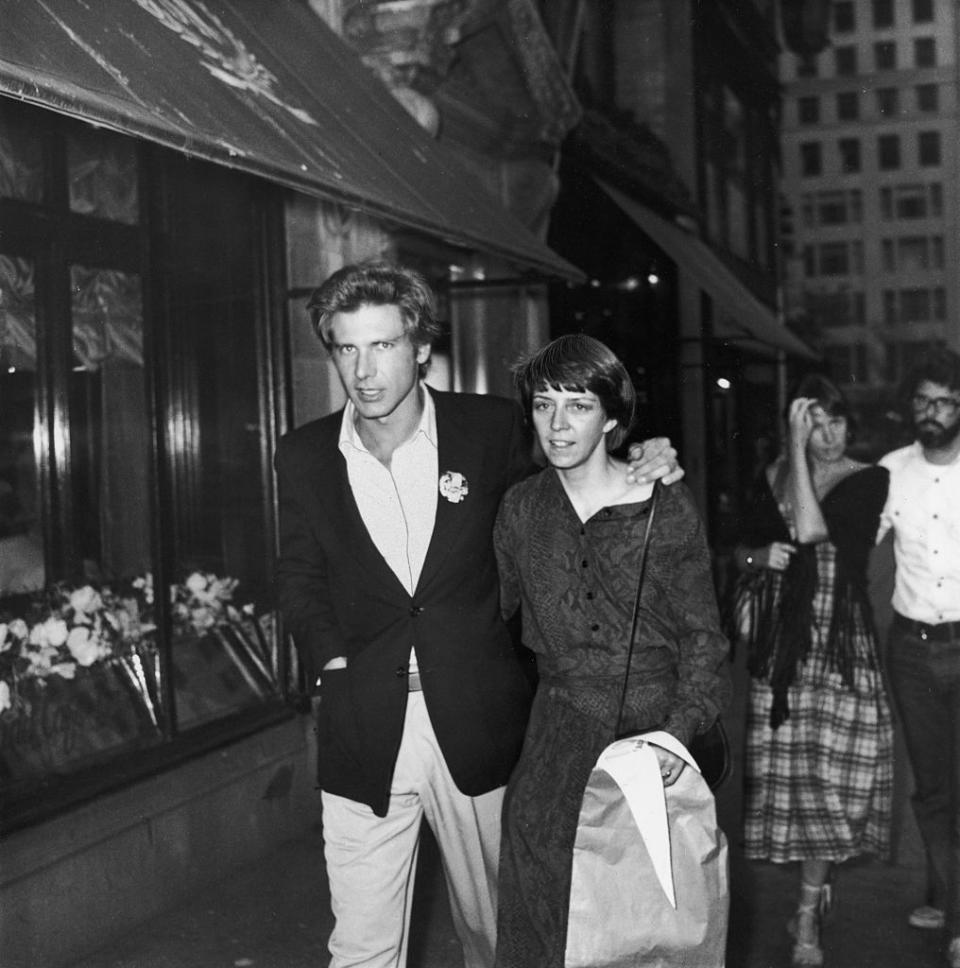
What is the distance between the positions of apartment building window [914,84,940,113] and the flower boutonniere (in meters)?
26.6

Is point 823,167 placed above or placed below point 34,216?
above

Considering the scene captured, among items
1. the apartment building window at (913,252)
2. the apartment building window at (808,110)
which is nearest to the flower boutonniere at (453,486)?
the apartment building window at (808,110)

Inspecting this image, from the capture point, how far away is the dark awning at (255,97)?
12.3ft

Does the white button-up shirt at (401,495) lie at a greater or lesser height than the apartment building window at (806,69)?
lesser

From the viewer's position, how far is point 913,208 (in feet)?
204

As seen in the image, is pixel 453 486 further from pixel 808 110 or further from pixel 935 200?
pixel 935 200

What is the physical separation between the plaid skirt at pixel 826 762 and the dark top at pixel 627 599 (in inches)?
70.3

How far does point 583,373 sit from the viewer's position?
130 inches

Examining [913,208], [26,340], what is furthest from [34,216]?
[913,208]

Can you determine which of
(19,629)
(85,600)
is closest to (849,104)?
(85,600)

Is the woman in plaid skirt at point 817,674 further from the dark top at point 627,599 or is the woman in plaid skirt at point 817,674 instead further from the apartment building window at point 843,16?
the apartment building window at point 843,16

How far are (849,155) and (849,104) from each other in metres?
11.8

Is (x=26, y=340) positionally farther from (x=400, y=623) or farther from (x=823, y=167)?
(x=823, y=167)

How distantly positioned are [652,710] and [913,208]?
2504 inches
